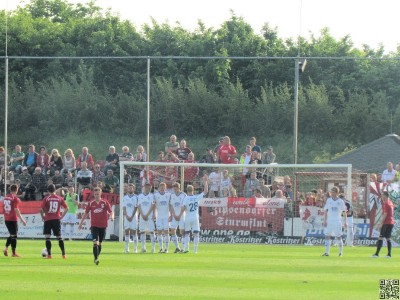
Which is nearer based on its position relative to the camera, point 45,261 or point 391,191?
point 45,261

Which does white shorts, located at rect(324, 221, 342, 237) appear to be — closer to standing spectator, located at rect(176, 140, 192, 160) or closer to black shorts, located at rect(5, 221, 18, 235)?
standing spectator, located at rect(176, 140, 192, 160)

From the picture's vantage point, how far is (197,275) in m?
24.2

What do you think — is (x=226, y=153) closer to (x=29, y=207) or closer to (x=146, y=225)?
(x=146, y=225)

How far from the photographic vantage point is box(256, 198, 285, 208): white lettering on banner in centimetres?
3944

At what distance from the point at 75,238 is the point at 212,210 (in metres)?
5.38

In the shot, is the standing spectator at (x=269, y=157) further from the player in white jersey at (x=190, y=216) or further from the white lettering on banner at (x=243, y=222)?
the player in white jersey at (x=190, y=216)

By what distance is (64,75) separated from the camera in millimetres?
61594

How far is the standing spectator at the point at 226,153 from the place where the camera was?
40375 mm

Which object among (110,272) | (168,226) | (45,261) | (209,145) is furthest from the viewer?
(209,145)

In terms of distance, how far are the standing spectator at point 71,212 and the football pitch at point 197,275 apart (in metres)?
5.58

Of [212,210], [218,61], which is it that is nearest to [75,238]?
[212,210]

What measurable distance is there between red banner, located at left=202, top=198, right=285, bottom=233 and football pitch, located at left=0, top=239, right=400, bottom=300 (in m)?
5.39

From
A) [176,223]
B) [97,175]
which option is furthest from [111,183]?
[176,223]

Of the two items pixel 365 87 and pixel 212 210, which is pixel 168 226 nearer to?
pixel 212 210
